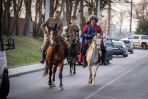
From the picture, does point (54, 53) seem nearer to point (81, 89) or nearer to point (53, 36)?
point (53, 36)

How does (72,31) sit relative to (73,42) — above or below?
above

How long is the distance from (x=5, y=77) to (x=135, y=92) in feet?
13.1

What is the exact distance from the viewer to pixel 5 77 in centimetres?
1346

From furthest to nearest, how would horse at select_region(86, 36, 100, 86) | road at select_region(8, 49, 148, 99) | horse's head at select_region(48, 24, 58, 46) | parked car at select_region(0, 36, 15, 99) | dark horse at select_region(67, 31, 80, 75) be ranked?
dark horse at select_region(67, 31, 80, 75) < horse at select_region(86, 36, 100, 86) < horse's head at select_region(48, 24, 58, 46) < road at select_region(8, 49, 148, 99) < parked car at select_region(0, 36, 15, 99)

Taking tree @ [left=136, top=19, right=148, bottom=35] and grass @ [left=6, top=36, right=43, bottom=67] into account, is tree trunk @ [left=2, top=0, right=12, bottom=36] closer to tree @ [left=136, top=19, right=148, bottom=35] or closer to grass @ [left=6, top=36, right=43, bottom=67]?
grass @ [left=6, top=36, right=43, bottom=67]

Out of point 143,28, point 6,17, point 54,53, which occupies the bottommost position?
point 143,28

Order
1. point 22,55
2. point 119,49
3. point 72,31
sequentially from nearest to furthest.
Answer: point 72,31 < point 22,55 < point 119,49

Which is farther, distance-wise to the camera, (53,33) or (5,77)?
(53,33)

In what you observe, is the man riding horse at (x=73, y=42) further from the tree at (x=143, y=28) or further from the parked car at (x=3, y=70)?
the tree at (x=143, y=28)

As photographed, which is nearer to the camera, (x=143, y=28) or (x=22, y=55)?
(x=22, y=55)

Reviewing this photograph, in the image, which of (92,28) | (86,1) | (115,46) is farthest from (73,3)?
(92,28)

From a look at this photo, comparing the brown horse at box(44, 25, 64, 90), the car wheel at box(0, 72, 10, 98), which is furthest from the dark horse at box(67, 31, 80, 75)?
the car wheel at box(0, 72, 10, 98)

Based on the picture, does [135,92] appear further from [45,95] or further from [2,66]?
[2,66]

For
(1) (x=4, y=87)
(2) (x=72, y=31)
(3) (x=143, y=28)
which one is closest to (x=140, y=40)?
(3) (x=143, y=28)
